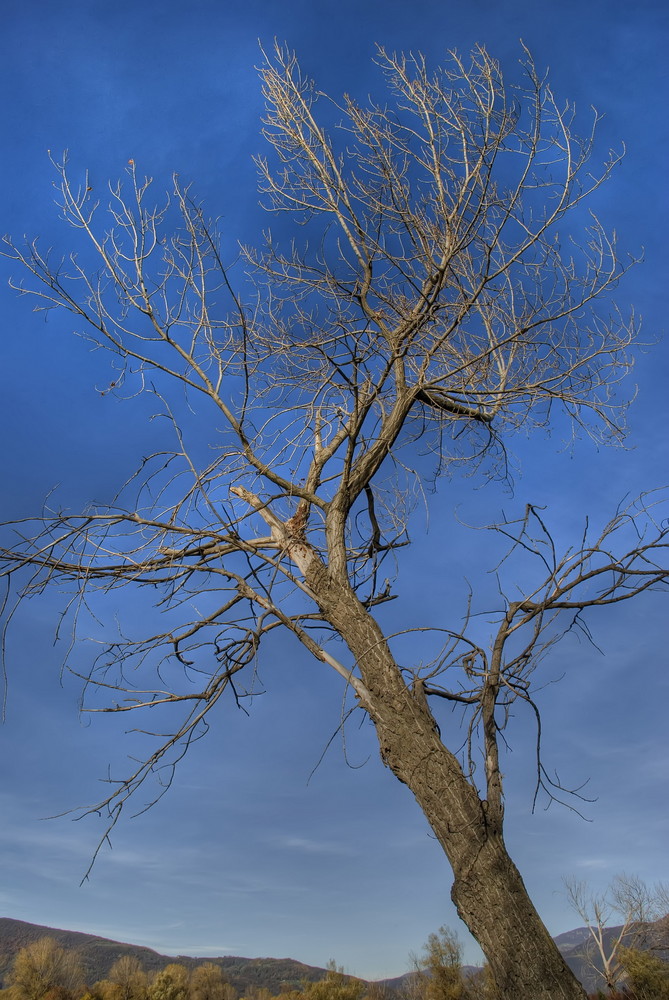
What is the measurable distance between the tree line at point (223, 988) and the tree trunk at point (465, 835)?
19.5 m

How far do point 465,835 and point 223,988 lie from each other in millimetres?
39391

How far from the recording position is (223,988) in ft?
108

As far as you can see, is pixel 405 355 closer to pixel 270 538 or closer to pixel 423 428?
pixel 423 428

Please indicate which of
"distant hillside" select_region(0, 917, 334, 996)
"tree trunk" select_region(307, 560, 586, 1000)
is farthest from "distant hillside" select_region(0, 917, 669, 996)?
"tree trunk" select_region(307, 560, 586, 1000)

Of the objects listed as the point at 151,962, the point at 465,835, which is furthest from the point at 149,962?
the point at 465,835

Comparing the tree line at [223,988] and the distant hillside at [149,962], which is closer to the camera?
the tree line at [223,988]

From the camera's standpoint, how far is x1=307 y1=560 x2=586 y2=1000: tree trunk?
1985mm

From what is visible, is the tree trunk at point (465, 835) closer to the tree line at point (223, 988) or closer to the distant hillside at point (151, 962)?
the tree line at point (223, 988)

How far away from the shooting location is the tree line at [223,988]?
1867 cm

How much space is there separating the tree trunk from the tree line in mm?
19544

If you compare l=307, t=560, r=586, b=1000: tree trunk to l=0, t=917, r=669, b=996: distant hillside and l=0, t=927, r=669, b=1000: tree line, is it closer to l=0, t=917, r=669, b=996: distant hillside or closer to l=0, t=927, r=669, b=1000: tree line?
l=0, t=927, r=669, b=1000: tree line

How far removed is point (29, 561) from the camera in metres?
2.85

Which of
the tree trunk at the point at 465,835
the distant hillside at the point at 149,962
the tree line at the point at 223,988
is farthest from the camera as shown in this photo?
the distant hillside at the point at 149,962

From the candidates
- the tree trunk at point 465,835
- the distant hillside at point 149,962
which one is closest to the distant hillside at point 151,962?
the distant hillside at point 149,962
